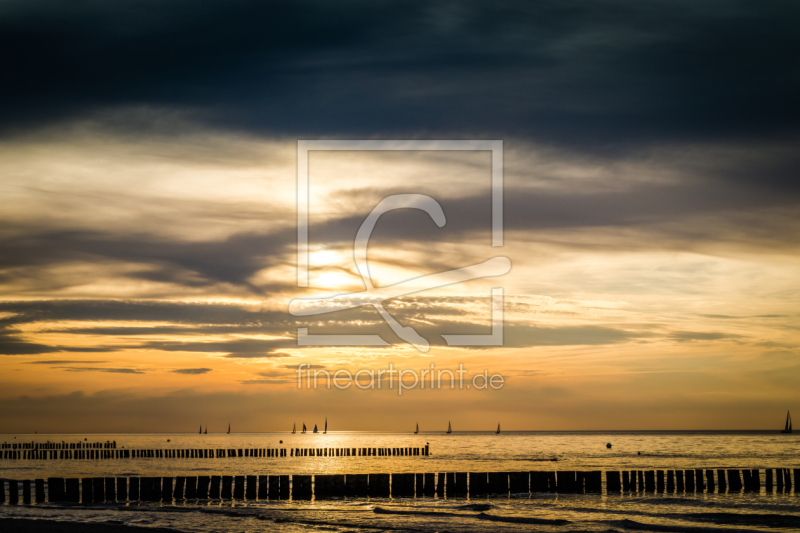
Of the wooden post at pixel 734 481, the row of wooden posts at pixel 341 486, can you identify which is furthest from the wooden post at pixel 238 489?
the wooden post at pixel 734 481

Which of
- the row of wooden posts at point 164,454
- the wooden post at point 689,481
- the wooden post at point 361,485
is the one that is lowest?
the row of wooden posts at point 164,454

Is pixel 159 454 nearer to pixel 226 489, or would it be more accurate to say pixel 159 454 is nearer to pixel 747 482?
pixel 226 489

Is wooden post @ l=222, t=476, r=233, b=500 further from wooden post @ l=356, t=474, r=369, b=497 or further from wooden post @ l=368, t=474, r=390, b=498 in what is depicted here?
wooden post @ l=368, t=474, r=390, b=498

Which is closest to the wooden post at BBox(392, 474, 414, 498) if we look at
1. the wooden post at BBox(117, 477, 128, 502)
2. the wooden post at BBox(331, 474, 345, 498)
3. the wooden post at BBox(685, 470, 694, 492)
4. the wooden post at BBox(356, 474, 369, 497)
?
the wooden post at BBox(356, 474, 369, 497)

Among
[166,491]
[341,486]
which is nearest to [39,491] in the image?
[166,491]

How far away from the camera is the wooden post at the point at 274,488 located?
36.1 m

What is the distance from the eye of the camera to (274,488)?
36.2m

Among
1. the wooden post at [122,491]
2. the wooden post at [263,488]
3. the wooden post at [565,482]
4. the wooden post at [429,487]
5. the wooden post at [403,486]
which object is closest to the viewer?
the wooden post at [122,491]

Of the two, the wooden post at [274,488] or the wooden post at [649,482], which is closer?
the wooden post at [274,488]

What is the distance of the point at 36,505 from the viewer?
3238 cm

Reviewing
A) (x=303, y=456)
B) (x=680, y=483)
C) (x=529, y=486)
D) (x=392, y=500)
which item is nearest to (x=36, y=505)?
(x=392, y=500)

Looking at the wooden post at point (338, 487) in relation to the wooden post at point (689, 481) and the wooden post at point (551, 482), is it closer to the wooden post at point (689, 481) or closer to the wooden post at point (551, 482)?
the wooden post at point (551, 482)

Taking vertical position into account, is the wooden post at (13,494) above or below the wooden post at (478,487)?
above

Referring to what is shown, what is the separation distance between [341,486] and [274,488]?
3514mm
